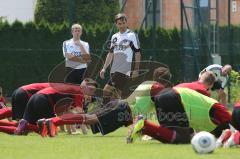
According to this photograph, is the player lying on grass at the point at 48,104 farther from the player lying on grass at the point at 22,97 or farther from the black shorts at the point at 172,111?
the black shorts at the point at 172,111

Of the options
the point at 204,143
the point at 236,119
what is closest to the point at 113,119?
the point at 236,119

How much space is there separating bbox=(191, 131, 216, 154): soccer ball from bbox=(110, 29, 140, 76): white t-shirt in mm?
5713

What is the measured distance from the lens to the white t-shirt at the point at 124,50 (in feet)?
47.4

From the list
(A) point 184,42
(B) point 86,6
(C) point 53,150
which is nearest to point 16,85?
(A) point 184,42

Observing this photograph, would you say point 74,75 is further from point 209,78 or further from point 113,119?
point 209,78

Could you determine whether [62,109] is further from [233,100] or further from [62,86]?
[233,100]

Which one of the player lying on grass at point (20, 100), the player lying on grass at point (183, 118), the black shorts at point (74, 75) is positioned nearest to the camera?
the player lying on grass at point (183, 118)

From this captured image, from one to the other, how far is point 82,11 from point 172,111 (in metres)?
18.9

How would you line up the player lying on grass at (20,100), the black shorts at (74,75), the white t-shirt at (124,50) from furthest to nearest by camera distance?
the white t-shirt at (124,50)
the black shorts at (74,75)
the player lying on grass at (20,100)

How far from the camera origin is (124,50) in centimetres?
1448

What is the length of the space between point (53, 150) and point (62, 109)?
2.80 metres

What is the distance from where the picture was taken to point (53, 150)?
31.3 ft

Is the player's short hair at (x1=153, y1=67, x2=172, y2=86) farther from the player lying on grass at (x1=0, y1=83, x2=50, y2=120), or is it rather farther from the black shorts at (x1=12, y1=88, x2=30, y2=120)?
the black shorts at (x1=12, y1=88, x2=30, y2=120)

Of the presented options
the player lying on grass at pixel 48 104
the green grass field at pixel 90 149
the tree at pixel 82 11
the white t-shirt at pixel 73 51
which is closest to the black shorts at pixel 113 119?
the green grass field at pixel 90 149
